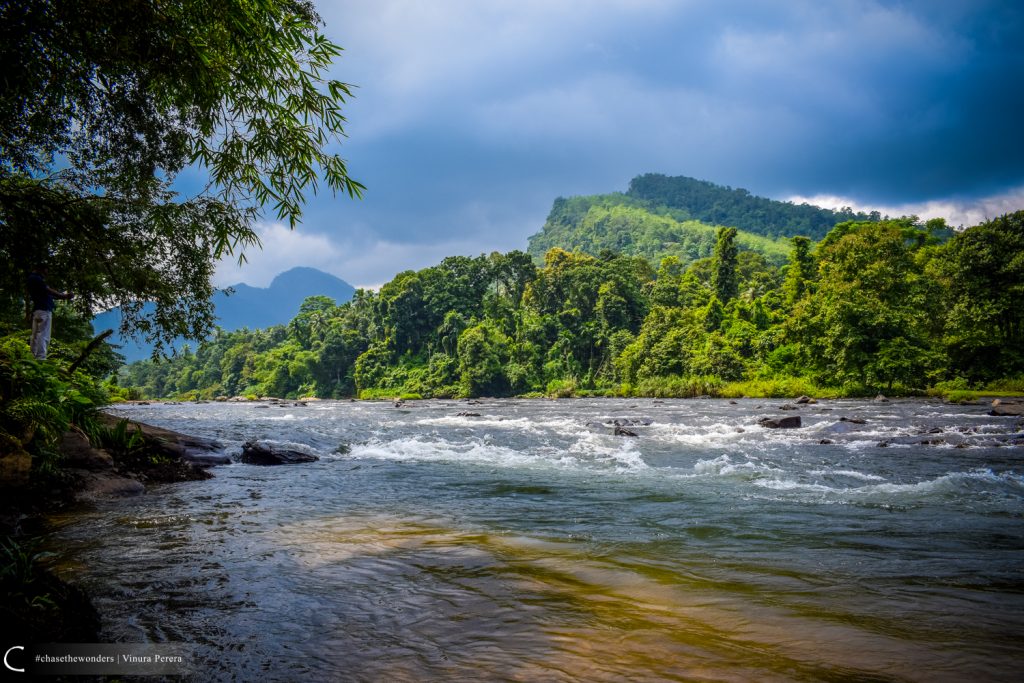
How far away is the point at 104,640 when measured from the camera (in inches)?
127

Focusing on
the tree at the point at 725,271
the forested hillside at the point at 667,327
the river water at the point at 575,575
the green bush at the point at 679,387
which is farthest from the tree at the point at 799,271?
the river water at the point at 575,575

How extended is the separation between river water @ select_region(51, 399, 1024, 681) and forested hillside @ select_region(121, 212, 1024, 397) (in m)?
2.46

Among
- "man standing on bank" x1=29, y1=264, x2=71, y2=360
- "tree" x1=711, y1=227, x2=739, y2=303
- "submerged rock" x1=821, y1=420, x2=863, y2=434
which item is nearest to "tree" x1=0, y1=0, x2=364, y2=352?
"man standing on bank" x1=29, y1=264, x2=71, y2=360

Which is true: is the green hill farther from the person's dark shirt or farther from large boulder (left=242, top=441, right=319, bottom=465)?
the person's dark shirt

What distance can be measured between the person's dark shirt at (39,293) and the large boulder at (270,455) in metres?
5.20

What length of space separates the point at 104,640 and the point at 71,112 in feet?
19.9

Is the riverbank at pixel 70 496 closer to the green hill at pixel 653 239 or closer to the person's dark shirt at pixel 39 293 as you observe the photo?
the person's dark shirt at pixel 39 293

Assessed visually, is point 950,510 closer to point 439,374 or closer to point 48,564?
point 48,564

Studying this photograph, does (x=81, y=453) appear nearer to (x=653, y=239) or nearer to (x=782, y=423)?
(x=782, y=423)

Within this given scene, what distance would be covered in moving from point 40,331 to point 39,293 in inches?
74.9

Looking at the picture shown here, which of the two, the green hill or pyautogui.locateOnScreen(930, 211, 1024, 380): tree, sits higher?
the green hill

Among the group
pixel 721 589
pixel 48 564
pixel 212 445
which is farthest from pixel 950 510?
pixel 212 445

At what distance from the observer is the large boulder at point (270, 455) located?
12578mm

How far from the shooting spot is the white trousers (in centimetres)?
923
